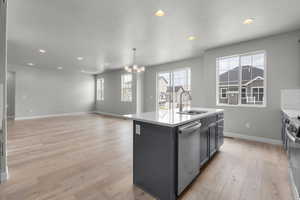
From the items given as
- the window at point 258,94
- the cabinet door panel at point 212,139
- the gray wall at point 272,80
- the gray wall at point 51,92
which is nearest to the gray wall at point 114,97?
the gray wall at point 51,92

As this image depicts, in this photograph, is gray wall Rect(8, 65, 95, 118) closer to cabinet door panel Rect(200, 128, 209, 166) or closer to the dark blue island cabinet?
the dark blue island cabinet

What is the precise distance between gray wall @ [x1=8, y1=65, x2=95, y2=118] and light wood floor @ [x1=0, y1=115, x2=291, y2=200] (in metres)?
5.10

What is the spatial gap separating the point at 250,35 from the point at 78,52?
223 inches

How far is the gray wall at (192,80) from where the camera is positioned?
5.72m

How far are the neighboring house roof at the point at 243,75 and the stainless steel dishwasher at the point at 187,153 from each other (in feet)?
10.8

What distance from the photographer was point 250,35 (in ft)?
11.8

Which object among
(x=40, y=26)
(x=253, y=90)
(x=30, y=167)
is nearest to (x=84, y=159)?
(x=30, y=167)

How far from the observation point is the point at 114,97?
9.00 meters

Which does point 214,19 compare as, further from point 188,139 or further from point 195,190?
point 195,190

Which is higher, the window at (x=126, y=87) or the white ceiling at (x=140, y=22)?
the white ceiling at (x=140, y=22)

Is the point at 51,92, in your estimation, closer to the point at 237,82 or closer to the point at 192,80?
the point at 192,80

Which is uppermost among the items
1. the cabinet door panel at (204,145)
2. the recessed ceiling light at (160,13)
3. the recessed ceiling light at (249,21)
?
the recessed ceiling light at (249,21)

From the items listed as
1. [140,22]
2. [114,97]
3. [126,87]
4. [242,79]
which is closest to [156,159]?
[140,22]

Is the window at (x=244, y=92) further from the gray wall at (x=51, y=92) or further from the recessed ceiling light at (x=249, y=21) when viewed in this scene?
the gray wall at (x=51, y=92)
